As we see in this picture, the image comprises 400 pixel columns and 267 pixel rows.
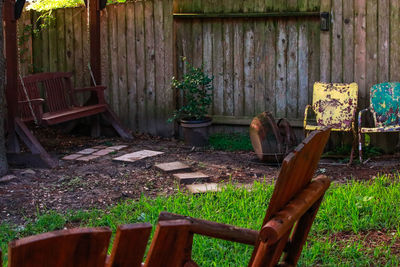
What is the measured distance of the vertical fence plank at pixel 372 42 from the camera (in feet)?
24.2

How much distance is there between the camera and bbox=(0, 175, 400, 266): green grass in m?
3.73

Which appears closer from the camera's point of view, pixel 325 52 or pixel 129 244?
pixel 129 244

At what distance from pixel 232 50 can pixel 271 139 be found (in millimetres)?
1860

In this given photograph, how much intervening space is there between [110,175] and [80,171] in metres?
0.37

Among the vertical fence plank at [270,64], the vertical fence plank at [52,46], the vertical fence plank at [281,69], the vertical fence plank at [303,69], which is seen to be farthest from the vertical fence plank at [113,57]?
the vertical fence plank at [303,69]

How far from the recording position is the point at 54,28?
31.0 ft

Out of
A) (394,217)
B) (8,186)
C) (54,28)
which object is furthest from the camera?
(54,28)

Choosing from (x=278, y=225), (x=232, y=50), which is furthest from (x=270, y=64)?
(x=278, y=225)

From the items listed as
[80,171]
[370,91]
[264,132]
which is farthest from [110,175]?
[370,91]

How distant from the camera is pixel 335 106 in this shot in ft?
24.1

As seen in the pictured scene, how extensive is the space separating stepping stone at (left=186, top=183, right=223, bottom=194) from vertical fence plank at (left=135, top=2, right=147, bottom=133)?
10.8ft

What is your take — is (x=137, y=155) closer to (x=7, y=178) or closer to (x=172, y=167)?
(x=172, y=167)

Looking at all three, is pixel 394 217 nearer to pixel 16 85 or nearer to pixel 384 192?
pixel 384 192

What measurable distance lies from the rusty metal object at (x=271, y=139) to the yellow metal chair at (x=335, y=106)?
37cm
